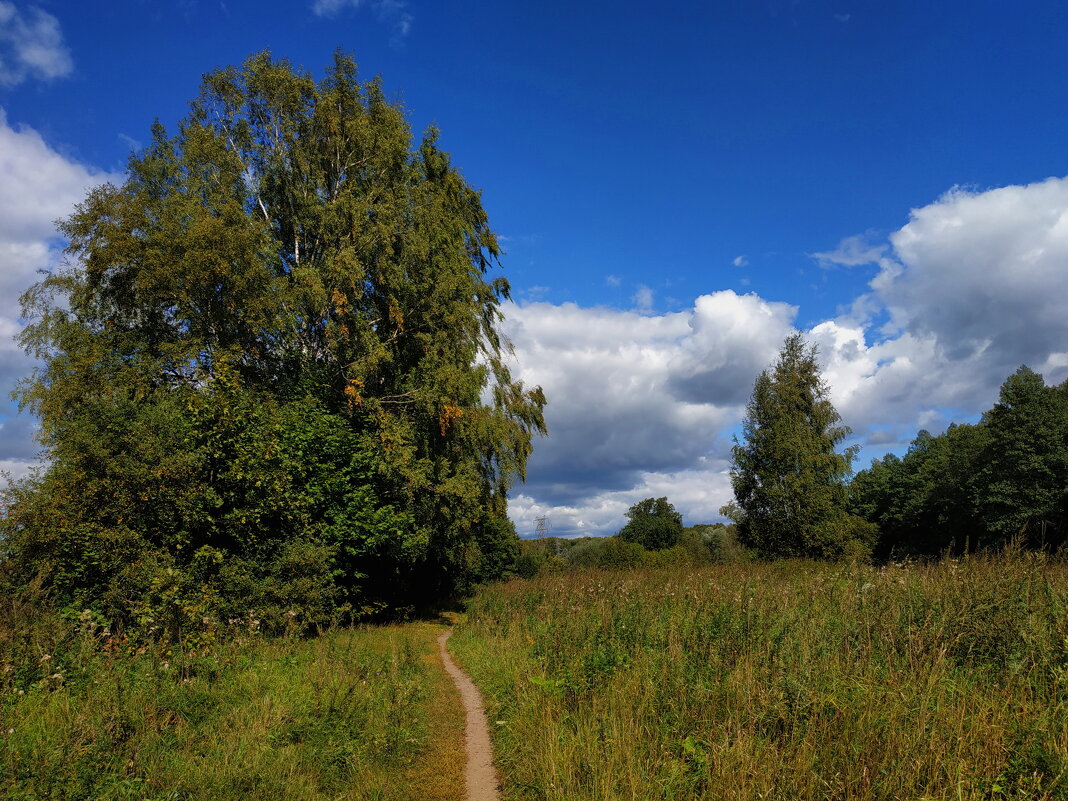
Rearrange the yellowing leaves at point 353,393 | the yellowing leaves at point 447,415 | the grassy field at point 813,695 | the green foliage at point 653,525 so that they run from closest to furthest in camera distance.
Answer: the grassy field at point 813,695 → the yellowing leaves at point 353,393 → the yellowing leaves at point 447,415 → the green foliage at point 653,525

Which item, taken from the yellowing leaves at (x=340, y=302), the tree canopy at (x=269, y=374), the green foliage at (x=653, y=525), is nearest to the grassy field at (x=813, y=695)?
the tree canopy at (x=269, y=374)

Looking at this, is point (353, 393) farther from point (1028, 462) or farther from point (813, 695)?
point (1028, 462)

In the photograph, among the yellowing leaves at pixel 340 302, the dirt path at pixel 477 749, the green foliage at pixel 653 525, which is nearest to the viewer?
the dirt path at pixel 477 749

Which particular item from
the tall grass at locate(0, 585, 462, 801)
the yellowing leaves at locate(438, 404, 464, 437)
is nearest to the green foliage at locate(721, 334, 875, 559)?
the yellowing leaves at locate(438, 404, 464, 437)

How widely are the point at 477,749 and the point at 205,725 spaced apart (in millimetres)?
3175

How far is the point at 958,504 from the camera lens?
48.1 m

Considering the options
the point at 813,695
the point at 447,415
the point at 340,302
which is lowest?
the point at 813,695

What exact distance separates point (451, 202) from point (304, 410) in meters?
12.2

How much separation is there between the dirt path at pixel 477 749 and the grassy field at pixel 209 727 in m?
0.19

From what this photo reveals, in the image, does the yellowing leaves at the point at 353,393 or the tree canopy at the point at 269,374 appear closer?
the tree canopy at the point at 269,374

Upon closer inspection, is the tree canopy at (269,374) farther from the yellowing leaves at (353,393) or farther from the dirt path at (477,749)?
the dirt path at (477,749)

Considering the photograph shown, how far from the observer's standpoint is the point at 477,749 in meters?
7.23

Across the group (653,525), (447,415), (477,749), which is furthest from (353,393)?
(653,525)

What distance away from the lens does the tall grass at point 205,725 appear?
5160 millimetres
